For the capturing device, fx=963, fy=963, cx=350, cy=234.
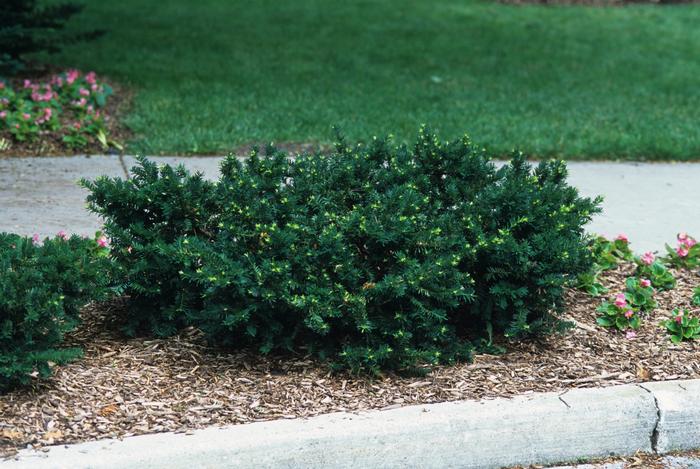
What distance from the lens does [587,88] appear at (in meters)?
10.4

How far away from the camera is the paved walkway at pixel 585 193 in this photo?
A: 5.87 metres

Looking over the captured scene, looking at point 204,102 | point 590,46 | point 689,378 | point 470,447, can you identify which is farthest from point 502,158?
point 590,46

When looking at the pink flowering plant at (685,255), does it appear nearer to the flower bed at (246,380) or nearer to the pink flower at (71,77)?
the flower bed at (246,380)

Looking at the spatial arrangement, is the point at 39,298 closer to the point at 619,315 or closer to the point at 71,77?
the point at 619,315

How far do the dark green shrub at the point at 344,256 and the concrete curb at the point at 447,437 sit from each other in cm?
41

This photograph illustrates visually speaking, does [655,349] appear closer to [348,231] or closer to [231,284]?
[348,231]

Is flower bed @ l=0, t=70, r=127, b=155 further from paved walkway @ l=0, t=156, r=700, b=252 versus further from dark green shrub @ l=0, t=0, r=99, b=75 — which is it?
dark green shrub @ l=0, t=0, r=99, b=75

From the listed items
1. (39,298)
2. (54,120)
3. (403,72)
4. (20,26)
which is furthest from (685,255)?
(20,26)

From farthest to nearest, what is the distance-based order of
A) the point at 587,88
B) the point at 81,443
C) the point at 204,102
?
1. the point at 587,88
2. the point at 204,102
3. the point at 81,443

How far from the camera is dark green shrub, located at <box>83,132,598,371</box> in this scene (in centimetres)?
397

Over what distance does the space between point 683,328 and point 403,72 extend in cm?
677

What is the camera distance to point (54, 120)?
7.54 metres

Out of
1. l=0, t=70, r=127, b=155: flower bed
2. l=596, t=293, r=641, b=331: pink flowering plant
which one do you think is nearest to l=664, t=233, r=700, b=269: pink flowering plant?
l=596, t=293, r=641, b=331: pink flowering plant

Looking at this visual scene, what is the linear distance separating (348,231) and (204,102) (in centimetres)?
509
